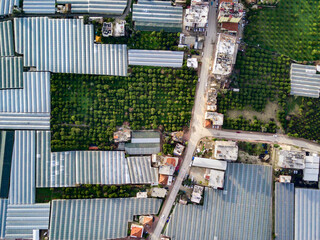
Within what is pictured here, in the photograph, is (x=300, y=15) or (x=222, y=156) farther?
(x=300, y=15)

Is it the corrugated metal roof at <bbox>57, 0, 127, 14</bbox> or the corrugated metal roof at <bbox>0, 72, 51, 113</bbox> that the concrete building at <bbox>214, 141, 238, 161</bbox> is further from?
the corrugated metal roof at <bbox>0, 72, 51, 113</bbox>

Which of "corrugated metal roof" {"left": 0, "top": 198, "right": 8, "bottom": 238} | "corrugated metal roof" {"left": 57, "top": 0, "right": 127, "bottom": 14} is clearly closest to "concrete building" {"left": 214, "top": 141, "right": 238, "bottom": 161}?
"corrugated metal roof" {"left": 57, "top": 0, "right": 127, "bottom": 14}

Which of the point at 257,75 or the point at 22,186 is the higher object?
the point at 257,75

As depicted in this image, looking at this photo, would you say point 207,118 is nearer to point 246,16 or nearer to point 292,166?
point 292,166

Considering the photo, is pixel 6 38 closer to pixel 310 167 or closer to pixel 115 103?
pixel 115 103

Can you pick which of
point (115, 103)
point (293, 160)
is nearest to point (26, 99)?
point (115, 103)

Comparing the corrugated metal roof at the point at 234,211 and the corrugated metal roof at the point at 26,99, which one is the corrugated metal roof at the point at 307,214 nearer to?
the corrugated metal roof at the point at 234,211

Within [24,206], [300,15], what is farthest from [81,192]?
[300,15]
